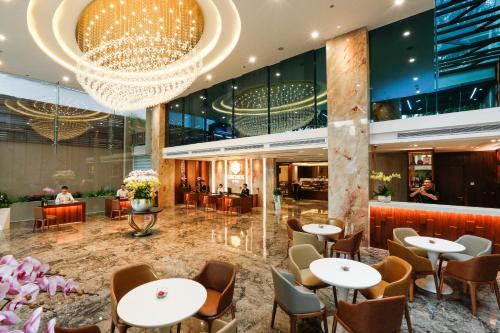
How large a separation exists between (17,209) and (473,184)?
17.7m

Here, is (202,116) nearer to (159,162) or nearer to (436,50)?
(159,162)

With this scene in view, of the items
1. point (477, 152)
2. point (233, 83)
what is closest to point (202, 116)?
point (233, 83)

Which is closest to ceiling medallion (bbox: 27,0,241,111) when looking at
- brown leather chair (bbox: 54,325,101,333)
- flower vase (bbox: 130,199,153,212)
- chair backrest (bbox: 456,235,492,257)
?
flower vase (bbox: 130,199,153,212)

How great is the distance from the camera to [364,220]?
6.28m

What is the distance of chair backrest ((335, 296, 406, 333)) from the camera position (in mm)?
2322

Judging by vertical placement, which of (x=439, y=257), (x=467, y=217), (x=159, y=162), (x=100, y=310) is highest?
(x=159, y=162)

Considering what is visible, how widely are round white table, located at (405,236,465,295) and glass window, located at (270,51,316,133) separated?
4.56m

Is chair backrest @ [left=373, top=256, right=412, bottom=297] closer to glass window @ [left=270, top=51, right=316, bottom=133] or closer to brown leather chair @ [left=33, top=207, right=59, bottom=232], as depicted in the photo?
glass window @ [left=270, top=51, right=316, bottom=133]

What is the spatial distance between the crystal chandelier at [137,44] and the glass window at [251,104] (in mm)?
3136

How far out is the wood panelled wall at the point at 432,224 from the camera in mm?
5035

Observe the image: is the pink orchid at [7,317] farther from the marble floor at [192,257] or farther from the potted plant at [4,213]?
the potted plant at [4,213]

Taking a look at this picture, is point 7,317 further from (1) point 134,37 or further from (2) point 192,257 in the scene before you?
(1) point 134,37

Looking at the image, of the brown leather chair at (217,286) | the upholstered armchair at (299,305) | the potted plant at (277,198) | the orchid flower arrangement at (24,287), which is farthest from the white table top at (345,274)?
the potted plant at (277,198)

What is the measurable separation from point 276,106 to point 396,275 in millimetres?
6985
